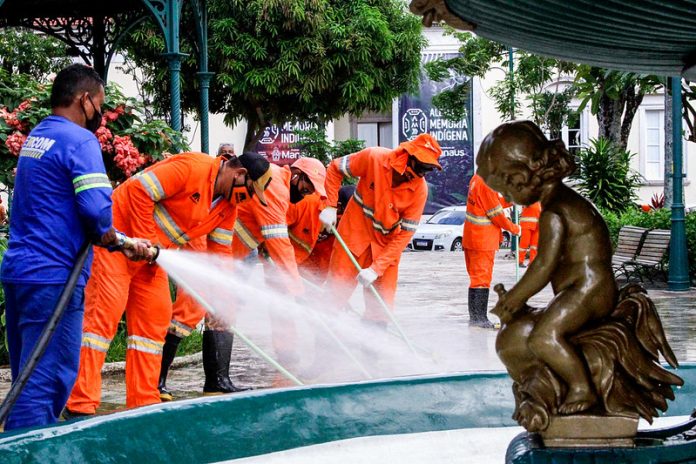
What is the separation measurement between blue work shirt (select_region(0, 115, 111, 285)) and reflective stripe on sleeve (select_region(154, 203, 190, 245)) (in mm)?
1686

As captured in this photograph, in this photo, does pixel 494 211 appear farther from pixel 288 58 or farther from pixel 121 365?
pixel 288 58

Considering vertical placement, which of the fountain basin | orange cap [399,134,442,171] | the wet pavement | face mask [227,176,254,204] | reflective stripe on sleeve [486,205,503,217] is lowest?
the wet pavement

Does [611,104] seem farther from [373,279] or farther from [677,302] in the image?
[373,279]

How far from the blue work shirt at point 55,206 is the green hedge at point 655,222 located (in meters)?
11.8

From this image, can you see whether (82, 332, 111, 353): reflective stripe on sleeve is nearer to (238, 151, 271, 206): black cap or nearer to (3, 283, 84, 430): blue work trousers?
(3, 283, 84, 430): blue work trousers

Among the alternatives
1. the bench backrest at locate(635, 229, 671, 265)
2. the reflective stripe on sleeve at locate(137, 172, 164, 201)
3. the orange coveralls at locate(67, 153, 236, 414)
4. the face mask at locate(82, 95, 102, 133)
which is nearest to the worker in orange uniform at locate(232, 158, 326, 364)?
the orange coveralls at locate(67, 153, 236, 414)

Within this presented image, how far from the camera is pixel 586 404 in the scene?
2.80 metres

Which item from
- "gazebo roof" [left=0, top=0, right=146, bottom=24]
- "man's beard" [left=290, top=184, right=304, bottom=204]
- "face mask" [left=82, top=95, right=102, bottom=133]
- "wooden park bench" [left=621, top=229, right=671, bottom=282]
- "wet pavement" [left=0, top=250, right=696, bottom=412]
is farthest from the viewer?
"wooden park bench" [left=621, top=229, right=671, bottom=282]

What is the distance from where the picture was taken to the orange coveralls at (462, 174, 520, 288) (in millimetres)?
11297

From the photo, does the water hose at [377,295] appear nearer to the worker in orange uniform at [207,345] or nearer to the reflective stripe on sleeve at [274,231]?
the reflective stripe on sleeve at [274,231]

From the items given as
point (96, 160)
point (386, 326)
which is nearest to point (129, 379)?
point (96, 160)

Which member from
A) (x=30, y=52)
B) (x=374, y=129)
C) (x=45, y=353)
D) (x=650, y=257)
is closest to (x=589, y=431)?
(x=45, y=353)

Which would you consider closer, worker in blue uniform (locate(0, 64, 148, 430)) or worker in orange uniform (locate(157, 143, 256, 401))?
worker in blue uniform (locate(0, 64, 148, 430))

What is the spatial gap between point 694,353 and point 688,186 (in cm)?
2777
